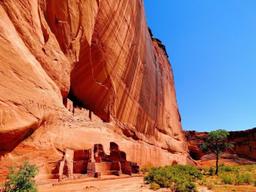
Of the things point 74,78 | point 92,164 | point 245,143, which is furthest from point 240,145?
point 92,164

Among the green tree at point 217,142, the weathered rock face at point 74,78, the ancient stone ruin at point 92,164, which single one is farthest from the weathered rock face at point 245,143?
the ancient stone ruin at point 92,164

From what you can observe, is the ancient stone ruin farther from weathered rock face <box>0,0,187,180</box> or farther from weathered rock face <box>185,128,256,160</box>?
weathered rock face <box>185,128,256,160</box>

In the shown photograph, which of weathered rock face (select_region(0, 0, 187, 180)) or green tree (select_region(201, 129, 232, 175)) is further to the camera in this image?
green tree (select_region(201, 129, 232, 175))

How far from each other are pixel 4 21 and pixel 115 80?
38.8 ft

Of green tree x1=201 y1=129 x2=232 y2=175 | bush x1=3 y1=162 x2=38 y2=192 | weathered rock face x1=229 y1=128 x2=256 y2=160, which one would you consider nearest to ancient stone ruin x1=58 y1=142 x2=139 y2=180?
bush x1=3 y1=162 x2=38 y2=192

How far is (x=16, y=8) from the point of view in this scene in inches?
420

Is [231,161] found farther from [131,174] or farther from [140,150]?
[131,174]

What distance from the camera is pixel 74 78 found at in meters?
17.5

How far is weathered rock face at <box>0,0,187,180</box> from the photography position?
31.0 ft

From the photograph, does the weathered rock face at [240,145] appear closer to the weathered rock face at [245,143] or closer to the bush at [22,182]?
the weathered rock face at [245,143]

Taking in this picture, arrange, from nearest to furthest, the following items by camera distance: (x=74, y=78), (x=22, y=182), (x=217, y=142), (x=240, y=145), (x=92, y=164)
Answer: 1. (x=22, y=182)
2. (x=92, y=164)
3. (x=74, y=78)
4. (x=217, y=142)
5. (x=240, y=145)

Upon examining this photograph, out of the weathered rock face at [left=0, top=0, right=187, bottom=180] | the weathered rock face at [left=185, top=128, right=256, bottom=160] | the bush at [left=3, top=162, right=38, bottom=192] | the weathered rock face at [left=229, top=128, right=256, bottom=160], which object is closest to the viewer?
the bush at [left=3, top=162, right=38, bottom=192]

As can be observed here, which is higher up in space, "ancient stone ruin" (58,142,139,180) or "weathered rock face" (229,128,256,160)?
"weathered rock face" (229,128,256,160)

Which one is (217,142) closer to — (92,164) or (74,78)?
(74,78)
